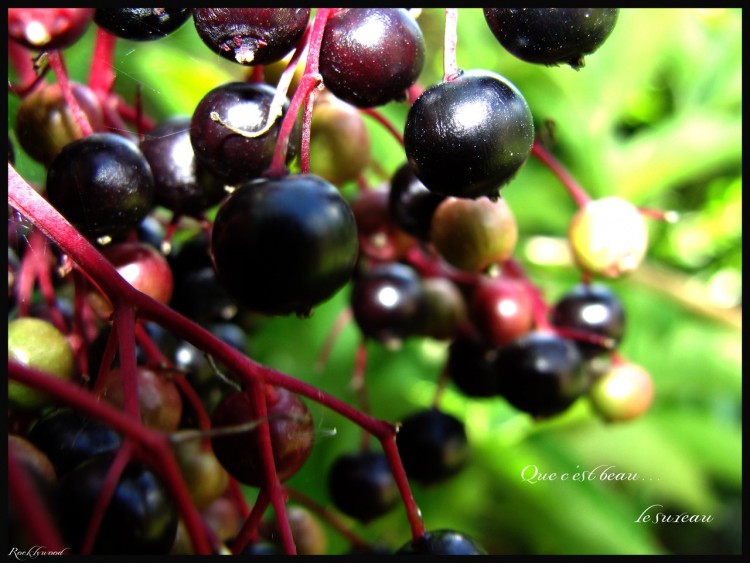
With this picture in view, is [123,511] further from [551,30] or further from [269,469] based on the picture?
[551,30]

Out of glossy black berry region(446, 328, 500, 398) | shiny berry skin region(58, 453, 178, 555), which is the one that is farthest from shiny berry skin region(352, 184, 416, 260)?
shiny berry skin region(58, 453, 178, 555)

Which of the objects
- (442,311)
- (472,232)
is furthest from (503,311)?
(472,232)

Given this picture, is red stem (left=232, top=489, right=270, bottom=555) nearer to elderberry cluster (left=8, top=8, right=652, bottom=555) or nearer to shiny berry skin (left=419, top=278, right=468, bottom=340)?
elderberry cluster (left=8, top=8, right=652, bottom=555)

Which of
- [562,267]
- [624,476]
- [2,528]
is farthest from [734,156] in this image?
[2,528]

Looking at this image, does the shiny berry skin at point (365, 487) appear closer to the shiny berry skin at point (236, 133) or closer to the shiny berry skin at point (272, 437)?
the shiny berry skin at point (272, 437)

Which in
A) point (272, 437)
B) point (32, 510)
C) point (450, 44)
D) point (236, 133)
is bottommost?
point (32, 510)

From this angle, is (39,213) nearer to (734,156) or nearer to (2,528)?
(2,528)
